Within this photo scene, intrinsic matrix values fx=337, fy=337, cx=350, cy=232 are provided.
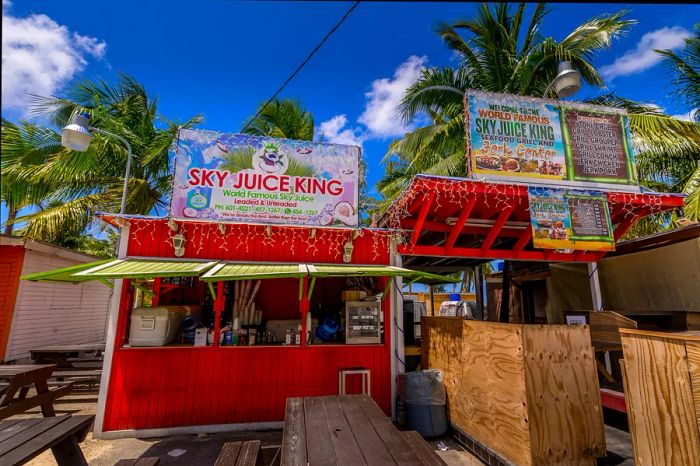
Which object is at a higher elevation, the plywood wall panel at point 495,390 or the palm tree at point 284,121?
the palm tree at point 284,121

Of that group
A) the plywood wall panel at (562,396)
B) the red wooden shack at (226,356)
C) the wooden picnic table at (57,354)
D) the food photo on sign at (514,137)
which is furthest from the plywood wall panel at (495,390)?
the wooden picnic table at (57,354)

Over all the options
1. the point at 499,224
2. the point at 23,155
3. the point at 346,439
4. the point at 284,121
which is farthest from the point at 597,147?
the point at 23,155

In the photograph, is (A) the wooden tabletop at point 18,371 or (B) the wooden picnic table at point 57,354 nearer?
(A) the wooden tabletop at point 18,371

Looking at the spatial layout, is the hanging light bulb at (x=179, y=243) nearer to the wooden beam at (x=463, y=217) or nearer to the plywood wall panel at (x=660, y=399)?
the wooden beam at (x=463, y=217)

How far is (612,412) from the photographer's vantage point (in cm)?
590

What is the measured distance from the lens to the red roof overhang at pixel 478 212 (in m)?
5.64

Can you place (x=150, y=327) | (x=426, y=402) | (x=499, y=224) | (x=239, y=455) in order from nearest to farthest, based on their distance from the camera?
(x=239, y=455) → (x=426, y=402) → (x=150, y=327) → (x=499, y=224)

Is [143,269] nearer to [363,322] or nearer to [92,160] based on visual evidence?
[363,322]

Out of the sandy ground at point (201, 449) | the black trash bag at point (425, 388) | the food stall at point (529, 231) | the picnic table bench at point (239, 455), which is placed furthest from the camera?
the black trash bag at point (425, 388)

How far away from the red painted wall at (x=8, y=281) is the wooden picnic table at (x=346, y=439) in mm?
9975

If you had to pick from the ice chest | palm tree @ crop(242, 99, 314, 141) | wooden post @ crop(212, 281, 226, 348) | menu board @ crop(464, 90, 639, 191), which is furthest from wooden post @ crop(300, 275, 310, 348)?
palm tree @ crop(242, 99, 314, 141)

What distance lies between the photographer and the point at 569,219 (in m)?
6.03

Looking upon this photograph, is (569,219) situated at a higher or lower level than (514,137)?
lower

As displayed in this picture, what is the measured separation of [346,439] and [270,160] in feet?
16.5
